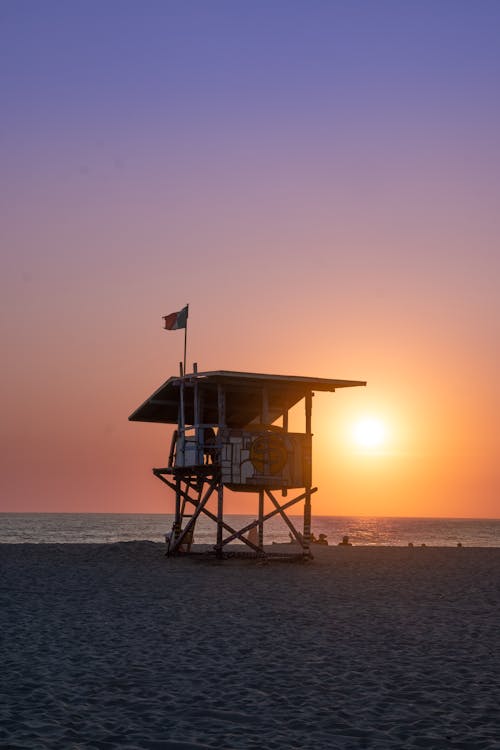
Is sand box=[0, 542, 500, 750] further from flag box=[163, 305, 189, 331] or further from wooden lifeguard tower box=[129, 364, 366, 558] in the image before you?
flag box=[163, 305, 189, 331]

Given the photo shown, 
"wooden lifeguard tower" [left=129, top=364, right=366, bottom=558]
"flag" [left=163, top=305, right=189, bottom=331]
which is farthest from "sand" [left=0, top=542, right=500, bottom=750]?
"flag" [left=163, top=305, right=189, bottom=331]

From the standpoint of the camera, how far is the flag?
33031 mm

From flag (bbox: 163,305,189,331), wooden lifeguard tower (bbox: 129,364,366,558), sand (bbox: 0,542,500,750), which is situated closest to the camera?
sand (bbox: 0,542,500,750)

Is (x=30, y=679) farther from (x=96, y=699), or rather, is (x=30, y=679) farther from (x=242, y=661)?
(x=242, y=661)

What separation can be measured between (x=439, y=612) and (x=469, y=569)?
12.0m

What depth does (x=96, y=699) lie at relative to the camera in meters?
8.48

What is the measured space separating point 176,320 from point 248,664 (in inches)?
938

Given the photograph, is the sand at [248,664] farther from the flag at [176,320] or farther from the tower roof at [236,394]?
the flag at [176,320]

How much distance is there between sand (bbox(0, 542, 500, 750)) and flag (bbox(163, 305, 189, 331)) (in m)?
13.7

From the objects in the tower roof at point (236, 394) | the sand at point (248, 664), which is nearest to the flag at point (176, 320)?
the tower roof at point (236, 394)

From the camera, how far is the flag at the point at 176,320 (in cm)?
3303

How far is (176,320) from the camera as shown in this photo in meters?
33.2

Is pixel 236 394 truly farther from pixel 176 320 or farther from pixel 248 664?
pixel 248 664

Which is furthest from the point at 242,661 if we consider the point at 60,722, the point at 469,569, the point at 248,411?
the point at 248,411
